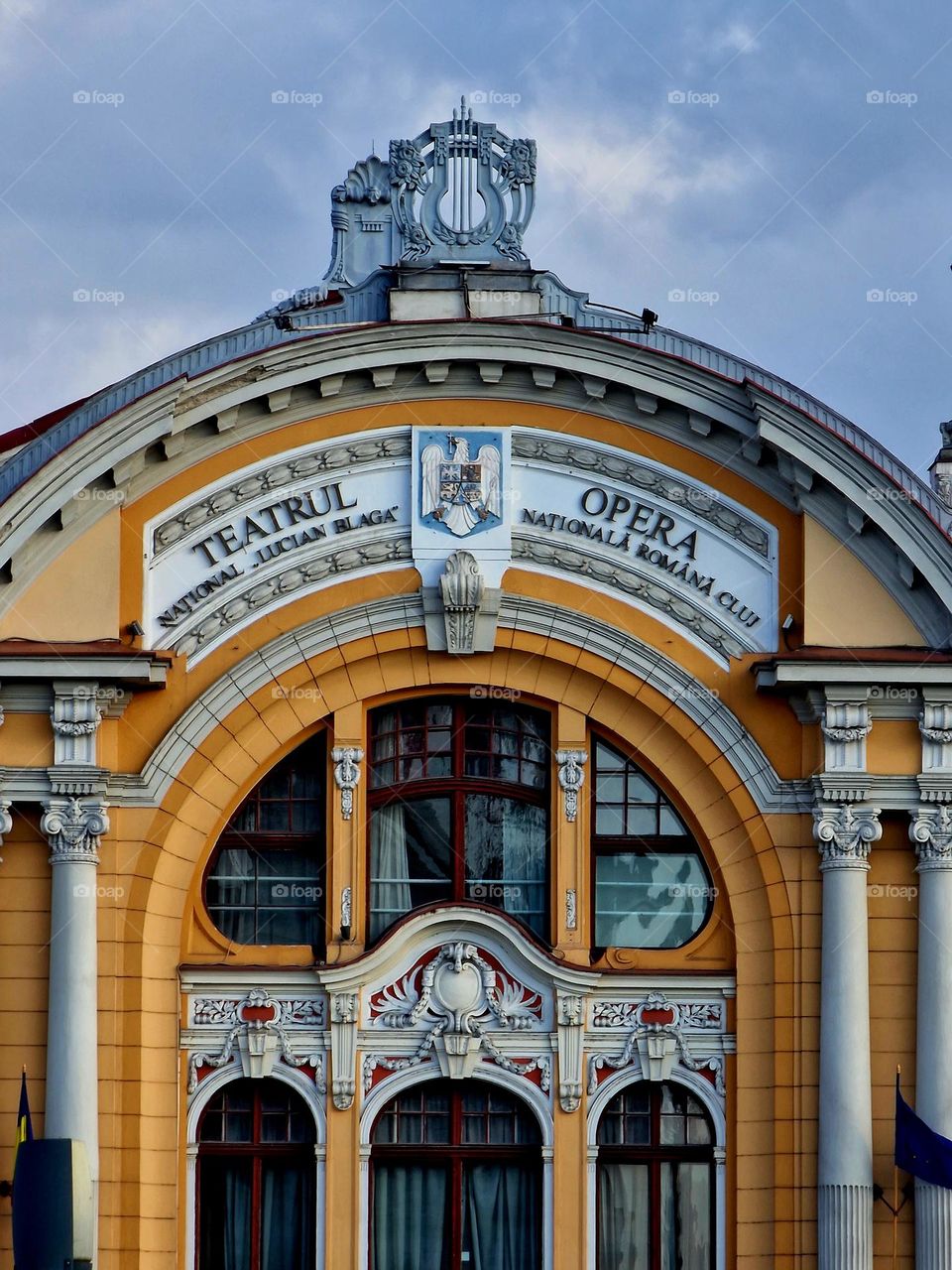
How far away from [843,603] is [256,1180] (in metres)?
7.95

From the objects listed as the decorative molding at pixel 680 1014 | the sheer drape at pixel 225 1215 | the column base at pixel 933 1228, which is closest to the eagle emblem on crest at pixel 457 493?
the decorative molding at pixel 680 1014

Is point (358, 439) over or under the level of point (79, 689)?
over

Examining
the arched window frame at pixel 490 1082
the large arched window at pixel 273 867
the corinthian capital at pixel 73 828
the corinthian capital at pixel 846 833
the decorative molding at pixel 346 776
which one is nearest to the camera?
the corinthian capital at pixel 73 828

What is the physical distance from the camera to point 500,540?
25312mm

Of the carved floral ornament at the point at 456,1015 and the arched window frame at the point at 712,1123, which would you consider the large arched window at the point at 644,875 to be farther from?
the arched window frame at the point at 712,1123

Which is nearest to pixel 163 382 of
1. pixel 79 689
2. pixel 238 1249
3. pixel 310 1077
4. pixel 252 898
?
pixel 79 689

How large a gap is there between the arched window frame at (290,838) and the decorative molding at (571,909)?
2.36 m

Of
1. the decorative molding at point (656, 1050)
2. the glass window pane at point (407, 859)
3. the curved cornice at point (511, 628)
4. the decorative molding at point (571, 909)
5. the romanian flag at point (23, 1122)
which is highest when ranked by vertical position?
the curved cornice at point (511, 628)

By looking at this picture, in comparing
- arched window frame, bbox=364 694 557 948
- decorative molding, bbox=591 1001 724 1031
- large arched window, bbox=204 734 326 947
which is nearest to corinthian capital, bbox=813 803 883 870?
decorative molding, bbox=591 1001 724 1031

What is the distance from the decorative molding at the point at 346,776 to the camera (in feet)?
82.2

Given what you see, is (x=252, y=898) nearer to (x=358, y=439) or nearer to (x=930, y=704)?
(x=358, y=439)

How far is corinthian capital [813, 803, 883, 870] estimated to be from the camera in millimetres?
24359

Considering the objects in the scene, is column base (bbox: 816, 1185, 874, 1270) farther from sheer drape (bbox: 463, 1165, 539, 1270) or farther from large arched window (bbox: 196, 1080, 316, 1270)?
large arched window (bbox: 196, 1080, 316, 1270)

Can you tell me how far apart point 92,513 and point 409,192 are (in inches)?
183
